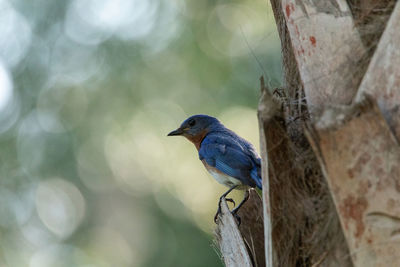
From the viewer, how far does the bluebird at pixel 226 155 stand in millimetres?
5520

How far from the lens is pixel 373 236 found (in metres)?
2.71

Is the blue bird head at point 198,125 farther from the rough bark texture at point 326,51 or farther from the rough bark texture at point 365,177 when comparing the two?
the rough bark texture at point 365,177

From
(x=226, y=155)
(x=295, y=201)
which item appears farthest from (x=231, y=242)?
(x=226, y=155)

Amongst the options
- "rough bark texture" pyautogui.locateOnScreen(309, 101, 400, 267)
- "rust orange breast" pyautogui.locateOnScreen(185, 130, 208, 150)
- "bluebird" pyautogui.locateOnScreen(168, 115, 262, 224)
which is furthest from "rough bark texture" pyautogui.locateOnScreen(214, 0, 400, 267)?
"rust orange breast" pyautogui.locateOnScreen(185, 130, 208, 150)

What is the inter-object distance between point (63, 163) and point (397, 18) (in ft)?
30.0

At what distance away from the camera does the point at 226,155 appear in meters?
5.83

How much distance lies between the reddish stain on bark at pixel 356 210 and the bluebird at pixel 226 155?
7.04ft

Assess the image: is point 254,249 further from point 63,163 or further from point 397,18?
point 63,163

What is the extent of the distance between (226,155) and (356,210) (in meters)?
3.12

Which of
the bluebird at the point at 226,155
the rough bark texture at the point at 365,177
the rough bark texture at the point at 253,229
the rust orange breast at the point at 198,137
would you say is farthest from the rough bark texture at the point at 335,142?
the rust orange breast at the point at 198,137

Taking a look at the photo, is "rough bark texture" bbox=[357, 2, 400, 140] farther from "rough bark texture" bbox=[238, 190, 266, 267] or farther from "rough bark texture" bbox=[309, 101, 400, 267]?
"rough bark texture" bbox=[238, 190, 266, 267]

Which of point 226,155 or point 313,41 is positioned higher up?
point 313,41

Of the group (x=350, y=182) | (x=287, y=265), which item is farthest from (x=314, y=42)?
(x=287, y=265)

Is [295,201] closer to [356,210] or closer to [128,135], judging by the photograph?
[356,210]
